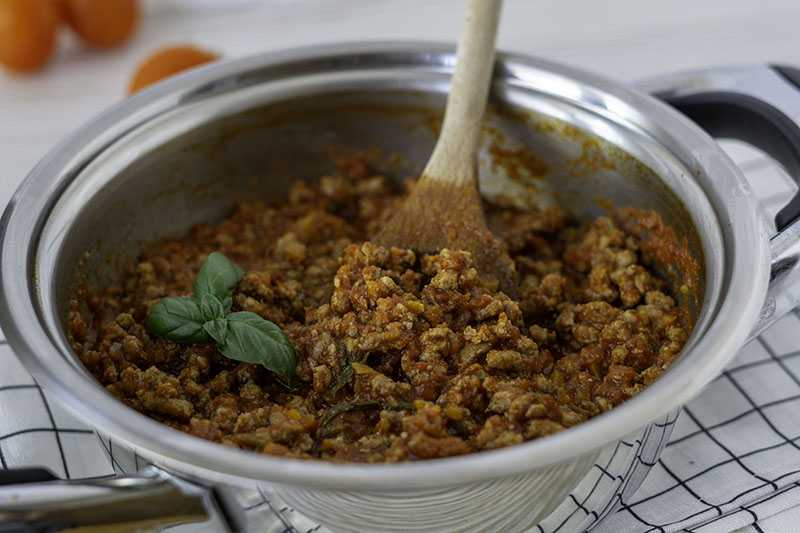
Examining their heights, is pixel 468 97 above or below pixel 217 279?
above

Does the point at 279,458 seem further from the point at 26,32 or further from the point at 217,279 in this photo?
the point at 26,32

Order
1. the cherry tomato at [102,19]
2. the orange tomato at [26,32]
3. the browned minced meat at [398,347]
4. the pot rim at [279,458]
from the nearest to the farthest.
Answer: the pot rim at [279,458], the browned minced meat at [398,347], the orange tomato at [26,32], the cherry tomato at [102,19]

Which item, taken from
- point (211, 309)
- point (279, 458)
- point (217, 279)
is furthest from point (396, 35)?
point (279, 458)

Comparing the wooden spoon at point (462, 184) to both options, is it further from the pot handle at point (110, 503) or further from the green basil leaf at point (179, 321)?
the pot handle at point (110, 503)

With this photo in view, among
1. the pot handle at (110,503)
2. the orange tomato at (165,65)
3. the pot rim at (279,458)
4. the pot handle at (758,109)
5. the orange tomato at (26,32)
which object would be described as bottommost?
the pot handle at (110,503)

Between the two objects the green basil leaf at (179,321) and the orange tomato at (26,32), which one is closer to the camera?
the green basil leaf at (179,321)

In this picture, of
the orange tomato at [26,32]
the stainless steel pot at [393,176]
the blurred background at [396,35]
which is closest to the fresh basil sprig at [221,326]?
the stainless steel pot at [393,176]
